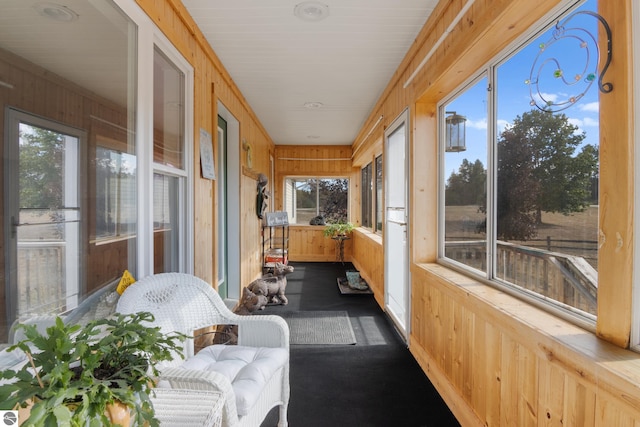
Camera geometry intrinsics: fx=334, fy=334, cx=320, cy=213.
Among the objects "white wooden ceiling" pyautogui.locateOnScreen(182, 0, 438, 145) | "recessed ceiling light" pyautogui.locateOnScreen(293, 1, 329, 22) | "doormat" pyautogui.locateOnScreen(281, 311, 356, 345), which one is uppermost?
Answer: "white wooden ceiling" pyautogui.locateOnScreen(182, 0, 438, 145)

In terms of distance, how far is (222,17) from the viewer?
2.22 metres

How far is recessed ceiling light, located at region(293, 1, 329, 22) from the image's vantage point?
6.71 feet

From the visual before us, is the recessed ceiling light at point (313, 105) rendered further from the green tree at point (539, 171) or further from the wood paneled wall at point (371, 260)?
the green tree at point (539, 171)

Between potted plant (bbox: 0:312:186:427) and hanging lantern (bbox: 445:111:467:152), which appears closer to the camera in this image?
potted plant (bbox: 0:312:186:427)

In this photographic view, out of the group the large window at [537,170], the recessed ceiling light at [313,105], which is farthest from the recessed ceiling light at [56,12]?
the recessed ceiling light at [313,105]

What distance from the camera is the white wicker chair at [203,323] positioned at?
4.74 feet

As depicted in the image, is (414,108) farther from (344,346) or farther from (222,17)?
(344,346)

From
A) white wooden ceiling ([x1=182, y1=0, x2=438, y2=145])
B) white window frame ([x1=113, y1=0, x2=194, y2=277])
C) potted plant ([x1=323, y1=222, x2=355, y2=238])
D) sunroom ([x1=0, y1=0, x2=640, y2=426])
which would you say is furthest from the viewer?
potted plant ([x1=323, y1=222, x2=355, y2=238])

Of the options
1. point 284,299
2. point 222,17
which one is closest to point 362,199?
point 284,299

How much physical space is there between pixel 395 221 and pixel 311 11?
2.18 metres

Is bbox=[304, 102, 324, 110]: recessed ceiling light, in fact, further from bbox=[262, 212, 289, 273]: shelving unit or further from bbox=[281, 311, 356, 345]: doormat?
bbox=[281, 311, 356, 345]: doormat

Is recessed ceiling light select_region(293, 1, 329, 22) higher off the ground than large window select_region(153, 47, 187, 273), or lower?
higher

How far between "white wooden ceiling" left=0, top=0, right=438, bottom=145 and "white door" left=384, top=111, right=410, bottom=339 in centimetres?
61

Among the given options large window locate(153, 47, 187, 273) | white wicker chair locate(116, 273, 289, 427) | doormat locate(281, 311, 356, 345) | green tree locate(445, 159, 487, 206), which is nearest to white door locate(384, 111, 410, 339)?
doormat locate(281, 311, 356, 345)
